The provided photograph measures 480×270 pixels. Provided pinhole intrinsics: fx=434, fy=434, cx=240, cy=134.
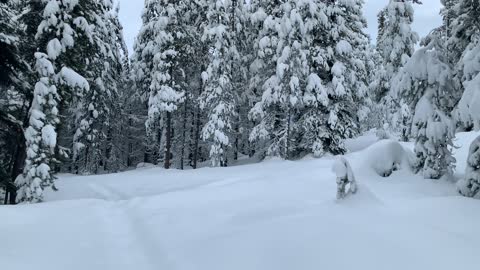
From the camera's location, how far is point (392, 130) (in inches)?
1271

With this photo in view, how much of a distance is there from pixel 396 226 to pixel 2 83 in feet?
36.0

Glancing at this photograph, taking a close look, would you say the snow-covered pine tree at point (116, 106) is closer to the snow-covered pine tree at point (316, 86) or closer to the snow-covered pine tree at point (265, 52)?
the snow-covered pine tree at point (265, 52)

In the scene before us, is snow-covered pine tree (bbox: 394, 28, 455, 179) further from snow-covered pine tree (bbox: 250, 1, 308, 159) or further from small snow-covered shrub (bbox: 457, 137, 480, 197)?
snow-covered pine tree (bbox: 250, 1, 308, 159)

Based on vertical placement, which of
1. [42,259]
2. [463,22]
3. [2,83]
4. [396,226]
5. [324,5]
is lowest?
[42,259]

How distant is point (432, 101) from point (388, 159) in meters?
2.30

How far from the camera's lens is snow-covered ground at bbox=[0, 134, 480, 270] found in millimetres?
6410

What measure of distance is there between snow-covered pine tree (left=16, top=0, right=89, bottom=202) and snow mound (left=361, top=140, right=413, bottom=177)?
10058 millimetres

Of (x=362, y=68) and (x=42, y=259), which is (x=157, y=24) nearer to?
(x=362, y=68)

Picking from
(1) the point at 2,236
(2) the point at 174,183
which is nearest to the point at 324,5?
(2) the point at 174,183

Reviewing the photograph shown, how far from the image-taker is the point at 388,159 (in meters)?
12.8

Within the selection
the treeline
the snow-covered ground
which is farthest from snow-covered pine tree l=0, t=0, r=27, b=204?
the snow-covered ground

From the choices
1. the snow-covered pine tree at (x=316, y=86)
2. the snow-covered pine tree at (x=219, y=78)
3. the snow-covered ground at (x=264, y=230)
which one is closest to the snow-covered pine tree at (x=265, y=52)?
→ the snow-covered pine tree at (x=219, y=78)

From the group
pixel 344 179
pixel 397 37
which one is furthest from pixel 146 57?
pixel 344 179

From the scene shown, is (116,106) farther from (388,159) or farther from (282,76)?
(388,159)
